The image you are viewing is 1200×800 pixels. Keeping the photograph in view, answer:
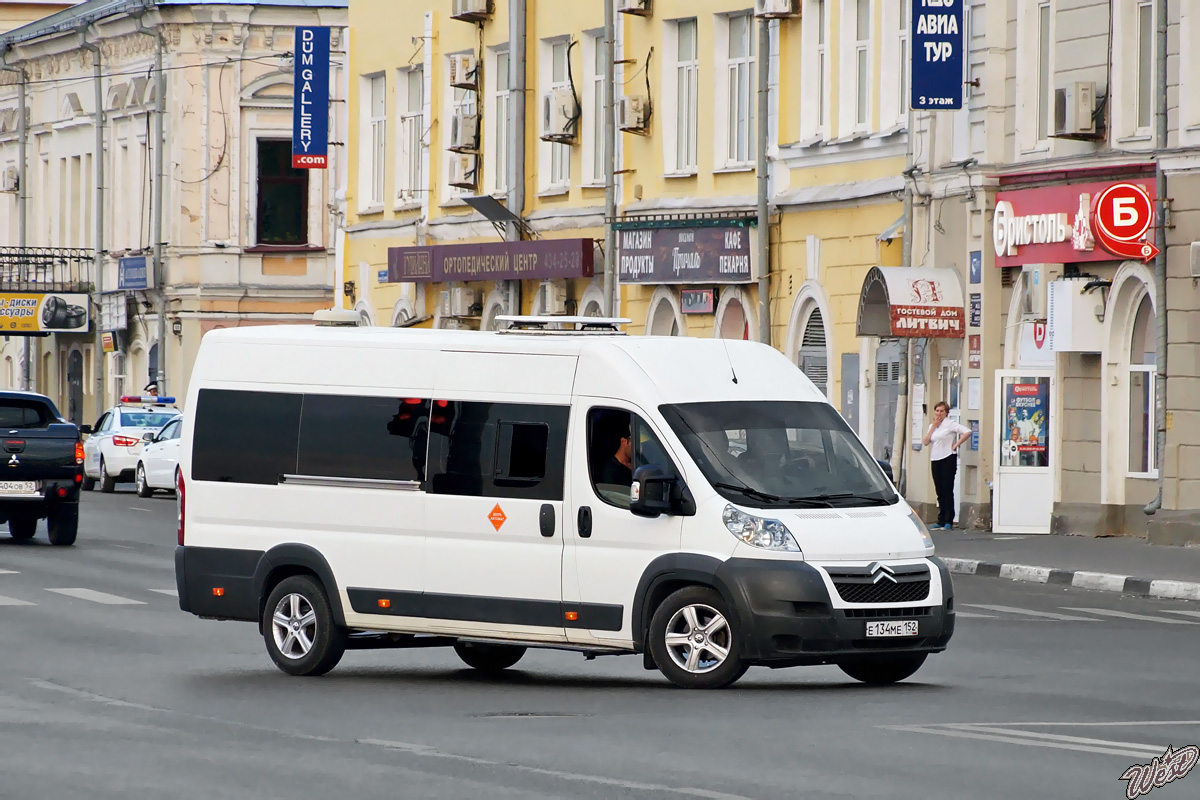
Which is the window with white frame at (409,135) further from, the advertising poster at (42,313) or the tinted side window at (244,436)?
the tinted side window at (244,436)

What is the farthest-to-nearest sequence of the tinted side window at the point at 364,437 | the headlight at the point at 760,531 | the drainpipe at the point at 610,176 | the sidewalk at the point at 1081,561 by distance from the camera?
the drainpipe at the point at 610,176 < the sidewalk at the point at 1081,561 < the tinted side window at the point at 364,437 < the headlight at the point at 760,531

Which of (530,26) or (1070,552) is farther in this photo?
(530,26)

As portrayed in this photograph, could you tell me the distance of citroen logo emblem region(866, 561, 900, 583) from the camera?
13.5m

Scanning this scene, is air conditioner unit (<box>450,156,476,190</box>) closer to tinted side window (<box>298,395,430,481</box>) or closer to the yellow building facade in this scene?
the yellow building facade

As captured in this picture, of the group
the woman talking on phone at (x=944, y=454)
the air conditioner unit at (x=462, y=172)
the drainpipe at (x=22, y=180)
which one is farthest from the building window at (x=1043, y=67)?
the drainpipe at (x=22, y=180)

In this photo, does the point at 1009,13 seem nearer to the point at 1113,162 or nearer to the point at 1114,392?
the point at 1113,162

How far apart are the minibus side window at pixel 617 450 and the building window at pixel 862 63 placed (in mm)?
19318

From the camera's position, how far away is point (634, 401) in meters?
14.1

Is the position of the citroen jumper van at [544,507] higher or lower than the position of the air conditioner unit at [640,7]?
lower

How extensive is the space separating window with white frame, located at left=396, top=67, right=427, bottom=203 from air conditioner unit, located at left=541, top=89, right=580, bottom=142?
5.83 meters

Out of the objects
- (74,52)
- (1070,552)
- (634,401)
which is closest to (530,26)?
(1070,552)

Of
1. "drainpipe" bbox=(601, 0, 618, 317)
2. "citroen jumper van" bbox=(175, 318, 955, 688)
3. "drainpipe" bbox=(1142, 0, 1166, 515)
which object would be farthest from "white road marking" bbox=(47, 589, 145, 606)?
"drainpipe" bbox=(601, 0, 618, 317)

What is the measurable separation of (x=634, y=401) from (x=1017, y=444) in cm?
1622

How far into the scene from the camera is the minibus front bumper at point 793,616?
1334cm
